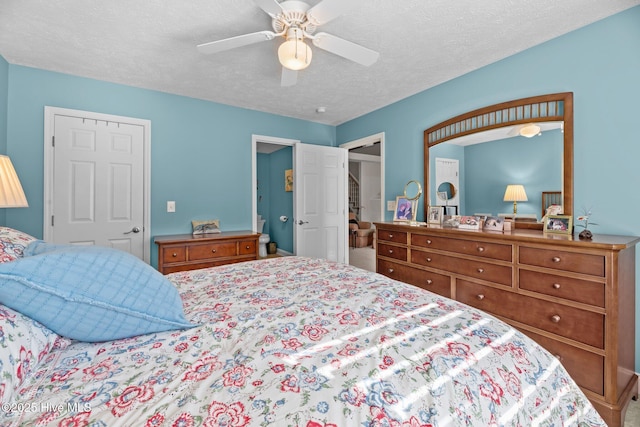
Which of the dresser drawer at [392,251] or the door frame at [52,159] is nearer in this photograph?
the door frame at [52,159]

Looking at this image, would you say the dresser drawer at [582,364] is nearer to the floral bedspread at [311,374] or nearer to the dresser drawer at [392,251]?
the floral bedspread at [311,374]

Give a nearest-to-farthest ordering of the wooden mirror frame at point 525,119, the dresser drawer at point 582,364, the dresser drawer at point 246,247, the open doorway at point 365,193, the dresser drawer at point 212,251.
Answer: the dresser drawer at point 582,364, the wooden mirror frame at point 525,119, the dresser drawer at point 212,251, the dresser drawer at point 246,247, the open doorway at point 365,193

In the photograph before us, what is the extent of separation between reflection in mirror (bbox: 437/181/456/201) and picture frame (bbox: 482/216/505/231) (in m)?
0.52

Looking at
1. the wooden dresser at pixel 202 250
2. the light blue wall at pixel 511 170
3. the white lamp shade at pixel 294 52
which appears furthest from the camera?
the wooden dresser at pixel 202 250

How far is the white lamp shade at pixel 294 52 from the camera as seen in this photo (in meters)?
1.81

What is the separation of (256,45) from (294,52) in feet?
2.24

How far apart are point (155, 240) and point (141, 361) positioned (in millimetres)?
2563

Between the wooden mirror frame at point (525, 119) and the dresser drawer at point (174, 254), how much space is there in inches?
117

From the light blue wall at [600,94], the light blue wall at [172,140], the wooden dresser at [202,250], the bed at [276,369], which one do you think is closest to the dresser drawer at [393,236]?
the light blue wall at [600,94]

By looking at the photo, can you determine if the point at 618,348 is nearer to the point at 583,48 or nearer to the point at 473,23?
the point at 583,48

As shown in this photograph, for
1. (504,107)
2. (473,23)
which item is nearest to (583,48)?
(504,107)

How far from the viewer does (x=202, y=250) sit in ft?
10.4

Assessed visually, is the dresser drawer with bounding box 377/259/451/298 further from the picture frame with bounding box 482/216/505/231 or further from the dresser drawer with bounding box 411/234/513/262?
the picture frame with bounding box 482/216/505/231

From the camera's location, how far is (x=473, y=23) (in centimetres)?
202
